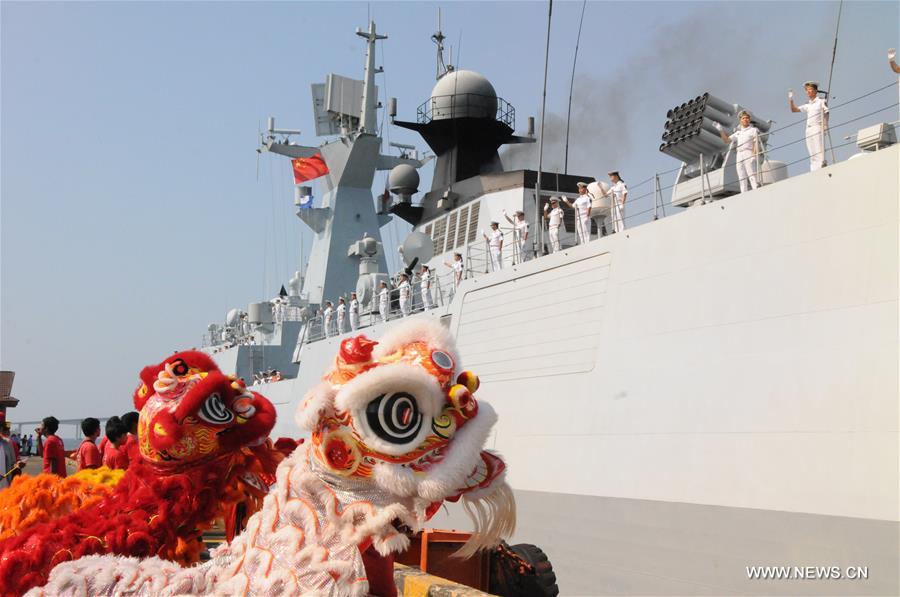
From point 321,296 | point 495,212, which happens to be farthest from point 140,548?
point 321,296

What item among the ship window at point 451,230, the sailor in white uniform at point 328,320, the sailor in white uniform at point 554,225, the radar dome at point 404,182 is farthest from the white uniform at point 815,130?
the radar dome at point 404,182

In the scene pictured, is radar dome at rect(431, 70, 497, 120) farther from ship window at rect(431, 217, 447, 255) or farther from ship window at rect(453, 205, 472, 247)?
ship window at rect(453, 205, 472, 247)

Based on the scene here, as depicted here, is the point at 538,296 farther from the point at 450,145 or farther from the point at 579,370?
the point at 450,145

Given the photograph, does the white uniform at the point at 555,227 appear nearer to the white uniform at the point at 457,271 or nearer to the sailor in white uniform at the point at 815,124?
the white uniform at the point at 457,271

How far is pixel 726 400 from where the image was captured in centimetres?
734

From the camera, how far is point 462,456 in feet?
7.23

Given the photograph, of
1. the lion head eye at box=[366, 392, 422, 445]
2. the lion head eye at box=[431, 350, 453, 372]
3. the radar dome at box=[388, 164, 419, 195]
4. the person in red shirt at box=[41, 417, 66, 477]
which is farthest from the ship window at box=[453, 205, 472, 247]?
the lion head eye at box=[366, 392, 422, 445]

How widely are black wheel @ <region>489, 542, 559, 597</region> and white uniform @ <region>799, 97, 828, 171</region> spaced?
5.43 m

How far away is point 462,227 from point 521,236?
3469mm

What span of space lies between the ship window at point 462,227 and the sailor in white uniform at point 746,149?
23.8ft

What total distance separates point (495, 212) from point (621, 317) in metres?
6.32

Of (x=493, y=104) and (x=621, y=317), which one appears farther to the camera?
(x=493, y=104)

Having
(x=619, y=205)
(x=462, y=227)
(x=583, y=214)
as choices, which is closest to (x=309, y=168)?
(x=462, y=227)

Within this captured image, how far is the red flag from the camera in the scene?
23.3m
